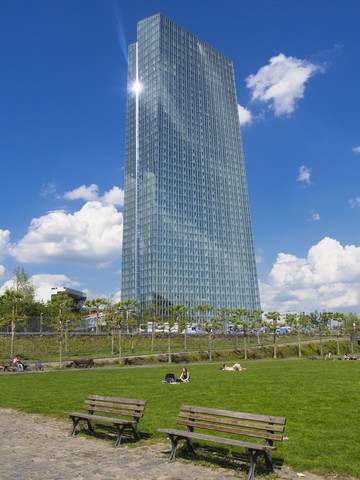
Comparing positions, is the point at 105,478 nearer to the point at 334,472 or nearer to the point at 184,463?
the point at 184,463

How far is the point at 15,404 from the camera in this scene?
63.5 ft

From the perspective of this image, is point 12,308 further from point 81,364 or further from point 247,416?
point 247,416

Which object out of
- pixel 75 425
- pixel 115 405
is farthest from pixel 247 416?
pixel 75 425

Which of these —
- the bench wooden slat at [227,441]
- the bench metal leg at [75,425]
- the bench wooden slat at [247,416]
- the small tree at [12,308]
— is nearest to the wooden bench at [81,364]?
the small tree at [12,308]

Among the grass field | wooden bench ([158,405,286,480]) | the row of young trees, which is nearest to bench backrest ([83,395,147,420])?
the grass field

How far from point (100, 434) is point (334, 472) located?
7163 millimetres

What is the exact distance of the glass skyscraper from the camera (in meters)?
150

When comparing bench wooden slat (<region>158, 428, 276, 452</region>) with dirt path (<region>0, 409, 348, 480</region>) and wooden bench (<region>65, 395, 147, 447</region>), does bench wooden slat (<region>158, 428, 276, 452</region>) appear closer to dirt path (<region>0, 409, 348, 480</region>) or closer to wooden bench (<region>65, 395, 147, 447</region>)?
dirt path (<region>0, 409, 348, 480</region>)

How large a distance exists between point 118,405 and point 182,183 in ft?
485

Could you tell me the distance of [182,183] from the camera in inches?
6250

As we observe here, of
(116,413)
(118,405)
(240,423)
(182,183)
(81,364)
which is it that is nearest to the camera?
(240,423)

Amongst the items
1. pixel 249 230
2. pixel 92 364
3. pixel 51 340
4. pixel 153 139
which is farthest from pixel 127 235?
pixel 92 364

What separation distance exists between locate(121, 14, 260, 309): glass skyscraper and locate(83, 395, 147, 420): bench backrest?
12925 cm

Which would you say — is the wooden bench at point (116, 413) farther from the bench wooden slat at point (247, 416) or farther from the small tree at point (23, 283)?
the small tree at point (23, 283)
